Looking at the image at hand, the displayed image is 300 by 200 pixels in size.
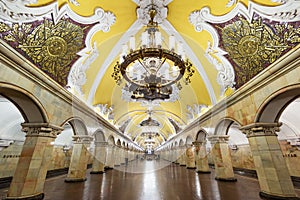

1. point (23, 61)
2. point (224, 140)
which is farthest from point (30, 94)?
point (224, 140)

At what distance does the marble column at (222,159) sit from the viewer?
6082 millimetres

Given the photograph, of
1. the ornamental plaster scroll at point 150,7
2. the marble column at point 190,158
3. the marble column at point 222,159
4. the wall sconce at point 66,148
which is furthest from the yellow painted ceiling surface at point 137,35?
the marble column at point 190,158

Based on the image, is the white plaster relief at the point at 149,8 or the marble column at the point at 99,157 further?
the marble column at the point at 99,157

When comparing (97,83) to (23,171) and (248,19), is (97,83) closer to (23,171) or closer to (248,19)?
(23,171)

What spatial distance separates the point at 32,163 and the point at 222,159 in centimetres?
653

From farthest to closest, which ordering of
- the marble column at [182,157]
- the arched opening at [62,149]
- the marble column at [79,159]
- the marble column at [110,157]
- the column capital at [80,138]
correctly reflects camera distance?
the marble column at [182,157]
the marble column at [110,157]
the arched opening at [62,149]
the column capital at [80,138]
the marble column at [79,159]

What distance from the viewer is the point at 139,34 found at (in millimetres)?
5344

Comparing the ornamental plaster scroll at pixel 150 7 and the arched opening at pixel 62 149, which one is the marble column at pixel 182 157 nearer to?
the arched opening at pixel 62 149

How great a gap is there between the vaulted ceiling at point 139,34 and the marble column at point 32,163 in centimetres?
164

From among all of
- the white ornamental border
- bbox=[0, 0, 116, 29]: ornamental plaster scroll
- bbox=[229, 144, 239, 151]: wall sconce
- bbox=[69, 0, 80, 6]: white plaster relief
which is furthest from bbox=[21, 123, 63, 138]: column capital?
bbox=[229, 144, 239, 151]: wall sconce

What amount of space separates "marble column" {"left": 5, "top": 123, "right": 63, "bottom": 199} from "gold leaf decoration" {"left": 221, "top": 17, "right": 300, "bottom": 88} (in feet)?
18.8

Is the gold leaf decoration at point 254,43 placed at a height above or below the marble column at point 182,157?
above

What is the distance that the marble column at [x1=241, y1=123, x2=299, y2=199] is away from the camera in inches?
143

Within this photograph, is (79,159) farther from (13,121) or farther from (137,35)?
(137,35)
